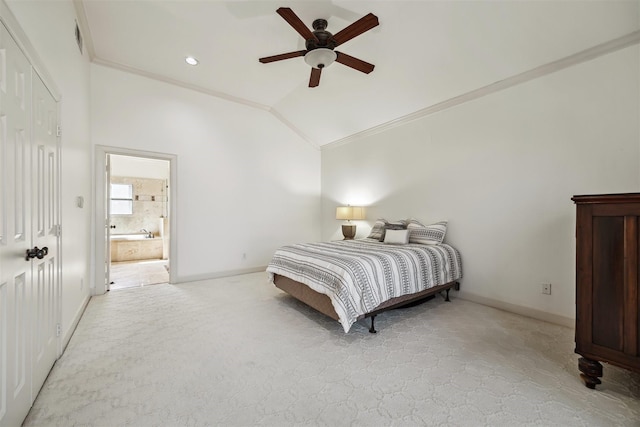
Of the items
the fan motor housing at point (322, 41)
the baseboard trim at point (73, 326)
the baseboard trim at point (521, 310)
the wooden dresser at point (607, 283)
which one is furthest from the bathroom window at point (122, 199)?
the wooden dresser at point (607, 283)

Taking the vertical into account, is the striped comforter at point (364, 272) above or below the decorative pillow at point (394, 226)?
below

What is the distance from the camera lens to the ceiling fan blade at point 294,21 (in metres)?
2.19

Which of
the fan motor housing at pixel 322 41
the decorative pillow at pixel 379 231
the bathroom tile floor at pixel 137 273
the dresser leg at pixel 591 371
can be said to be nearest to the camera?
the dresser leg at pixel 591 371

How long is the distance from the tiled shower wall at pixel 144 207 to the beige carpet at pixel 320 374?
5374 millimetres

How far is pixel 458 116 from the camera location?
3.73 meters

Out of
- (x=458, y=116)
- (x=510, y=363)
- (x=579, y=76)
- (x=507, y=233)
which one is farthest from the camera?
(x=458, y=116)

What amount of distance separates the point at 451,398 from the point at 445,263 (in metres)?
1.97

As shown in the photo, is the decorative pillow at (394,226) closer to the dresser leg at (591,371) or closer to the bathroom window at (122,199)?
the dresser leg at (591,371)

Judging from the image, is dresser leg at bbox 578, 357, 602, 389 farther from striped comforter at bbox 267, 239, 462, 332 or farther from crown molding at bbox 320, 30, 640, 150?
crown molding at bbox 320, 30, 640, 150

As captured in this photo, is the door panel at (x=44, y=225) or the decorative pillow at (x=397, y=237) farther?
the decorative pillow at (x=397, y=237)

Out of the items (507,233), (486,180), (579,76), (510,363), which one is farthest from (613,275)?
(579,76)

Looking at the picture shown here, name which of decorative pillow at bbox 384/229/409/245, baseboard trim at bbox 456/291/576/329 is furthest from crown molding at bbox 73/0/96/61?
baseboard trim at bbox 456/291/576/329

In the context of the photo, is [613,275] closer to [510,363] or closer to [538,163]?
[510,363]

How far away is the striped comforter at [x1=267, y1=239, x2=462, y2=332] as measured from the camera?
248 cm
